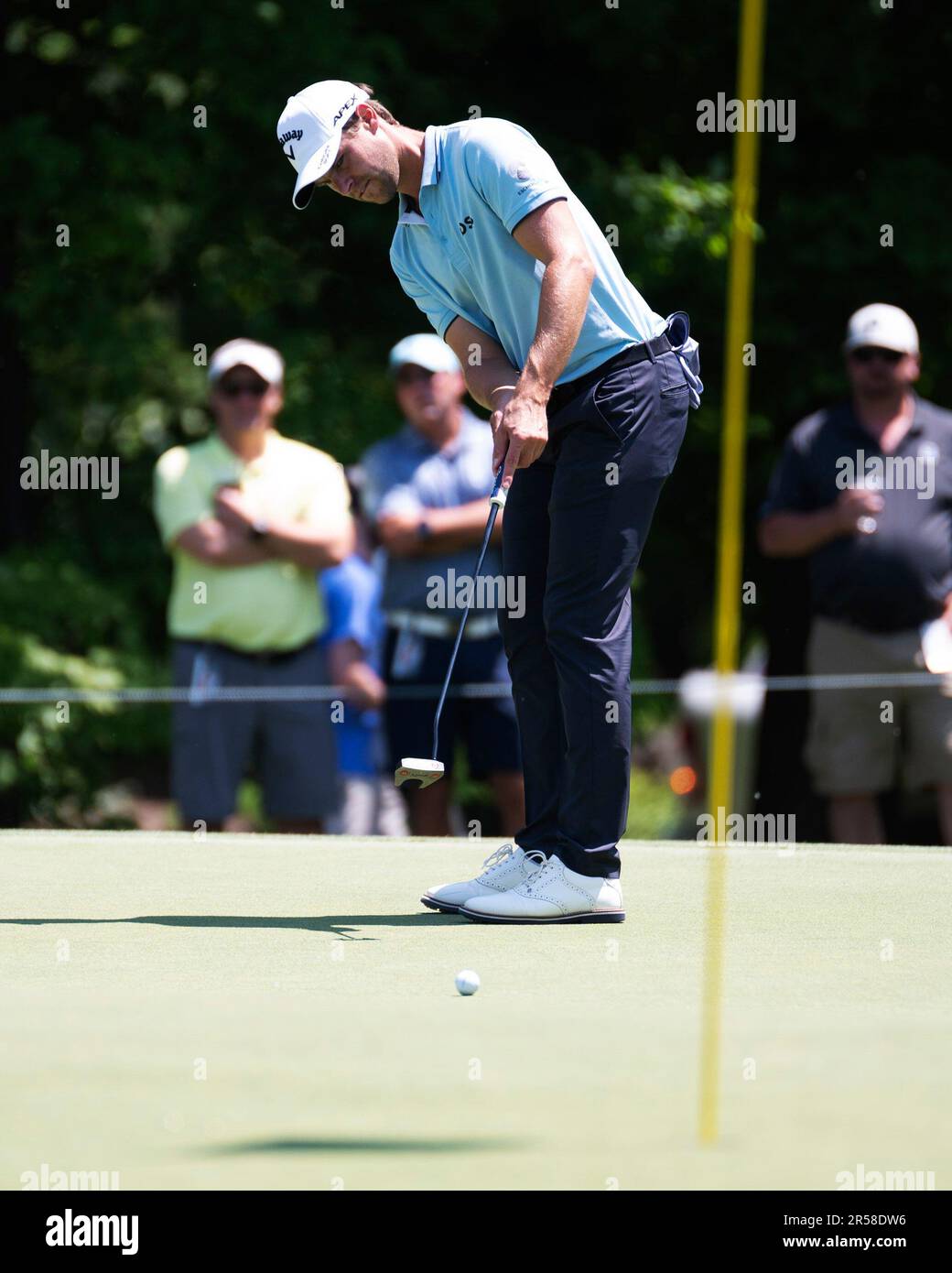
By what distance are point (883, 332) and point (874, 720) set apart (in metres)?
1.37

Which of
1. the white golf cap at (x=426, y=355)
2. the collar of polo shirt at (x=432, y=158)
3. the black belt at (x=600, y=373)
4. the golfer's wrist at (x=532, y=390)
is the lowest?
the golfer's wrist at (x=532, y=390)

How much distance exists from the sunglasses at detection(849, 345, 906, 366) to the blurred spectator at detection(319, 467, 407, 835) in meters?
1.95

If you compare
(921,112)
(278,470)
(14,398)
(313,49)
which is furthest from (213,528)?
(921,112)

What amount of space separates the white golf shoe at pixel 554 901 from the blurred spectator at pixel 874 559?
2712 millimetres

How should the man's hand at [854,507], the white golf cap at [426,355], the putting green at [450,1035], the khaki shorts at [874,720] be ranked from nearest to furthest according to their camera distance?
1. the putting green at [450,1035]
2. the khaki shorts at [874,720]
3. the man's hand at [854,507]
4. the white golf cap at [426,355]

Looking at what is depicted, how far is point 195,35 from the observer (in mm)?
11219

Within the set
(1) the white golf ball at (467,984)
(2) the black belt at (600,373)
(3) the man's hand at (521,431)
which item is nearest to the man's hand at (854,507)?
(2) the black belt at (600,373)

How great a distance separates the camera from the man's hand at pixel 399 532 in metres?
8.38

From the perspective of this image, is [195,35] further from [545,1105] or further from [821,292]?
[545,1105]

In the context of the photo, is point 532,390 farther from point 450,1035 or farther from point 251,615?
point 251,615

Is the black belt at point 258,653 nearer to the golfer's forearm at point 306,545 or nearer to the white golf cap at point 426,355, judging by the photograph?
the golfer's forearm at point 306,545

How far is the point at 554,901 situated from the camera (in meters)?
5.44

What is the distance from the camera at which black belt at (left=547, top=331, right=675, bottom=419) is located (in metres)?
5.34

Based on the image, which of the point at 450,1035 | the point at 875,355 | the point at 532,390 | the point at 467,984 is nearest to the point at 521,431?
the point at 532,390
